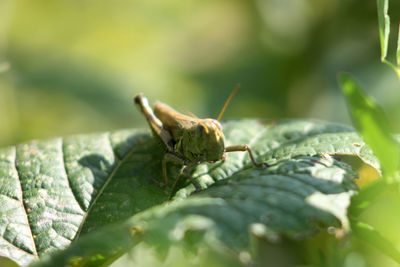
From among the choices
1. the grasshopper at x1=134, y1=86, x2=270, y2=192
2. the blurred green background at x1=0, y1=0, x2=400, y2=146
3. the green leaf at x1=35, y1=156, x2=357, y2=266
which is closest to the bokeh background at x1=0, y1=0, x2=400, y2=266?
the blurred green background at x1=0, y1=0, x2=400, y2=146

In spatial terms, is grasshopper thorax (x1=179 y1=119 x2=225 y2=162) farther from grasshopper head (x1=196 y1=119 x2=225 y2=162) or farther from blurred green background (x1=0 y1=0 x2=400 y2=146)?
blurred green background (x1=0 y1=0 x2=400 y2=146)

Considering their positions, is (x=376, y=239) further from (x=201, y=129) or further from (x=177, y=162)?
(x=177, y=162)

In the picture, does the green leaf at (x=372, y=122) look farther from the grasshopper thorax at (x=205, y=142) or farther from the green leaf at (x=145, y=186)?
the grasshopper thorax at (x=205, y=142)

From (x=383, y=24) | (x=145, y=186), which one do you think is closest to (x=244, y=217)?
(x=383, y=24)

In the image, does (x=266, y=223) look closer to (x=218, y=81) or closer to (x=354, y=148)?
(x=354, y=148)

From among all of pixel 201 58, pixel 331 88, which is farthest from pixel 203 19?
pixel 331 88
